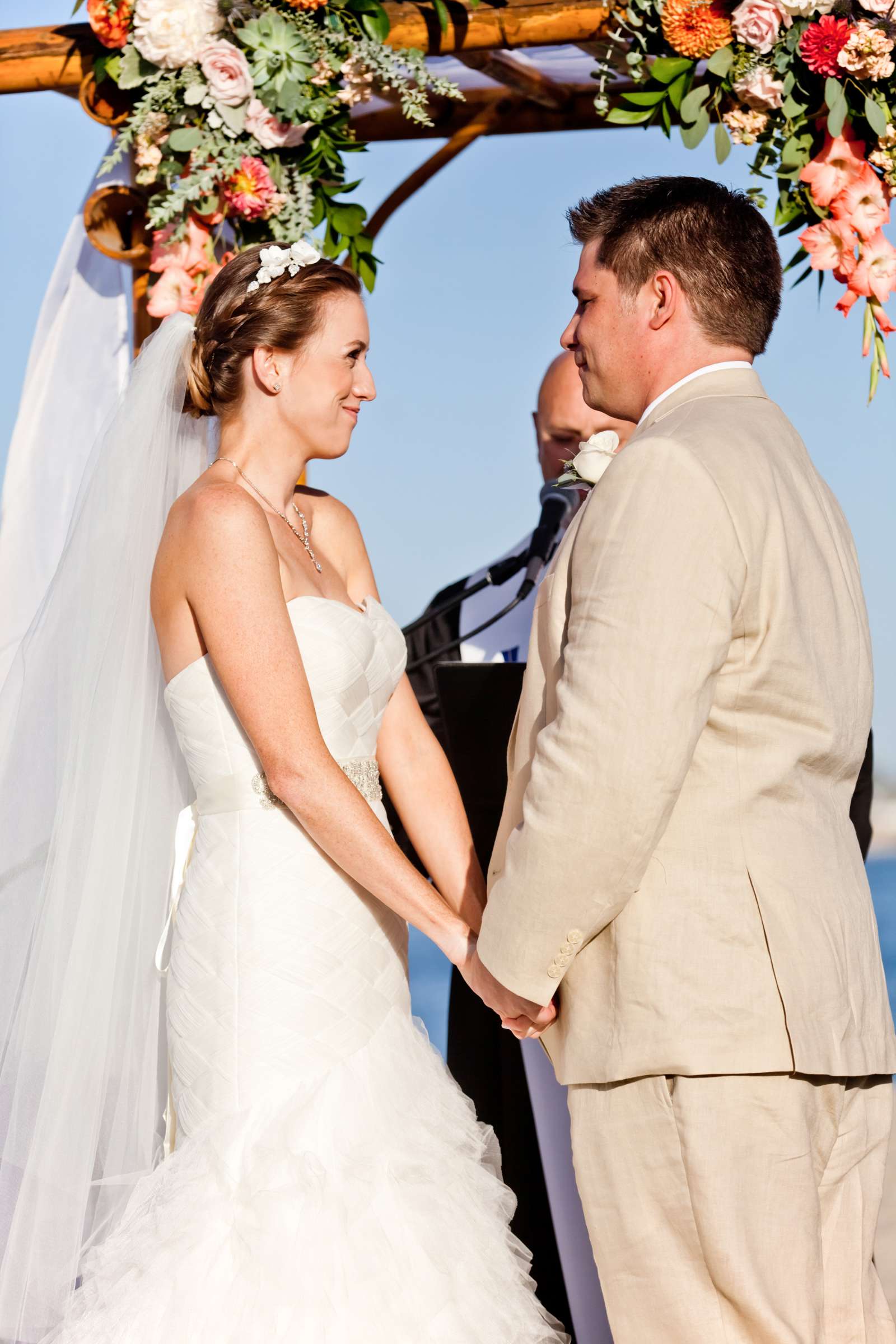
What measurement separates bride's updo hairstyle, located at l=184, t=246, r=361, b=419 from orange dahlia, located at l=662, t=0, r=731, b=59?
0.92 m

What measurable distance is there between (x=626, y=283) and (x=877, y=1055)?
114cm

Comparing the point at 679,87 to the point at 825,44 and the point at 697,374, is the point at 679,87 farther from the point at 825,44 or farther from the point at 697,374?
the point at 697,374

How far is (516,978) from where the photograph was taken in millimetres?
1767

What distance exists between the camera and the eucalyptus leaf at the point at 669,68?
2666 millimetres

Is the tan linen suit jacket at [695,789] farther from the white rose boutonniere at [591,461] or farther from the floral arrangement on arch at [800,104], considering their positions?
the floral arrangement on arch at [800,104]

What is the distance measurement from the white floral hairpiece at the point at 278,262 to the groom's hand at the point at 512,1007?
1.17m

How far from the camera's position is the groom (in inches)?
65.0

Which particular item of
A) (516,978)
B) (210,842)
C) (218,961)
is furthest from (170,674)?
(516,978)

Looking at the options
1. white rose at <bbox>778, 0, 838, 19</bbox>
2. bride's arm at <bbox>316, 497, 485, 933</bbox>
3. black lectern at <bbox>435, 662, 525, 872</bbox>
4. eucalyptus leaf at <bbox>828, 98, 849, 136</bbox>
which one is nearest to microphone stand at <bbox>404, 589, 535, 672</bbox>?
black lectern at <bbox>435, 662, 525, 872</bbox>

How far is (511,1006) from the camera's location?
1.89 metres

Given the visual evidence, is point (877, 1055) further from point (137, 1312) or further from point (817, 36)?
point (817, 36)

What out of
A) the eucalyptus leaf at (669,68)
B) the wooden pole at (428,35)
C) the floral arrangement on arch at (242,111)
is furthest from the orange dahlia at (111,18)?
the eucalyptus leaf at (669,68)

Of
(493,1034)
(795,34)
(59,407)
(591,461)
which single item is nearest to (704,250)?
(591,461)

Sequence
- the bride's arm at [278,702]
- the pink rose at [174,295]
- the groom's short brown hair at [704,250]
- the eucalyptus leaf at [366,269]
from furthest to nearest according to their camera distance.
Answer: the eucalyptus leaf at [366,269], the pink rose at [174,295], the bride's arm at [278,702], the groom's short brown hair at [704,250]
